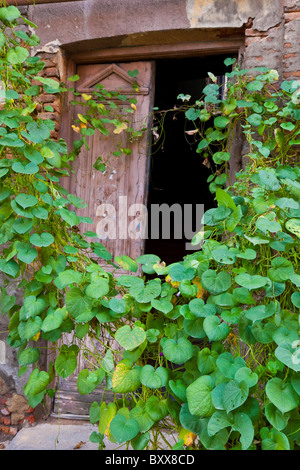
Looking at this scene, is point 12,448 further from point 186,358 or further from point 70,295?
point 186,358

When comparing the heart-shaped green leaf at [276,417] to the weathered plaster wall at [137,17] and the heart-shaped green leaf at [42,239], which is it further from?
the weathered plaster wall at [137,17]

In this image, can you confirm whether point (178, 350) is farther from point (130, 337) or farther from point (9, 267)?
point (9, 267)

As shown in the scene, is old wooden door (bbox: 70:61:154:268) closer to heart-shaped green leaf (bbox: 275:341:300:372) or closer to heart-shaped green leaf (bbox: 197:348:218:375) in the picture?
heart-shaped green leaf (bbox: 197:348:218:375)

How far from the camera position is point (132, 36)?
8.82 ft

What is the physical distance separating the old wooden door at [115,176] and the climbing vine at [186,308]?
2.51 ft

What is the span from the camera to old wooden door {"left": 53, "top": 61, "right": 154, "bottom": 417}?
9.25 feet

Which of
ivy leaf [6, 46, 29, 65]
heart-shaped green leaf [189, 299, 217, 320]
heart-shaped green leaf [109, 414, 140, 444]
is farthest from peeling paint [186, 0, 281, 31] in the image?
heart-shaped green leaf [109, 414, 140, 444]

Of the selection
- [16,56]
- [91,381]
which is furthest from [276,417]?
[16,56]

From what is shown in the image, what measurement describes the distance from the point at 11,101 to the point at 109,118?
1011mm

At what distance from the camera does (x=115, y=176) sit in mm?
2867

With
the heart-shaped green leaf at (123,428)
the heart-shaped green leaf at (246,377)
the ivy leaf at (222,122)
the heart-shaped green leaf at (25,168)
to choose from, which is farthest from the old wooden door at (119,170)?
the heart-shaped green leaf at (246,377)

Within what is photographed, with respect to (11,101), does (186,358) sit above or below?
below

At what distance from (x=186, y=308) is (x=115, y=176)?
5.15ft

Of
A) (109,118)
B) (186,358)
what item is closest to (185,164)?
(109,118)
